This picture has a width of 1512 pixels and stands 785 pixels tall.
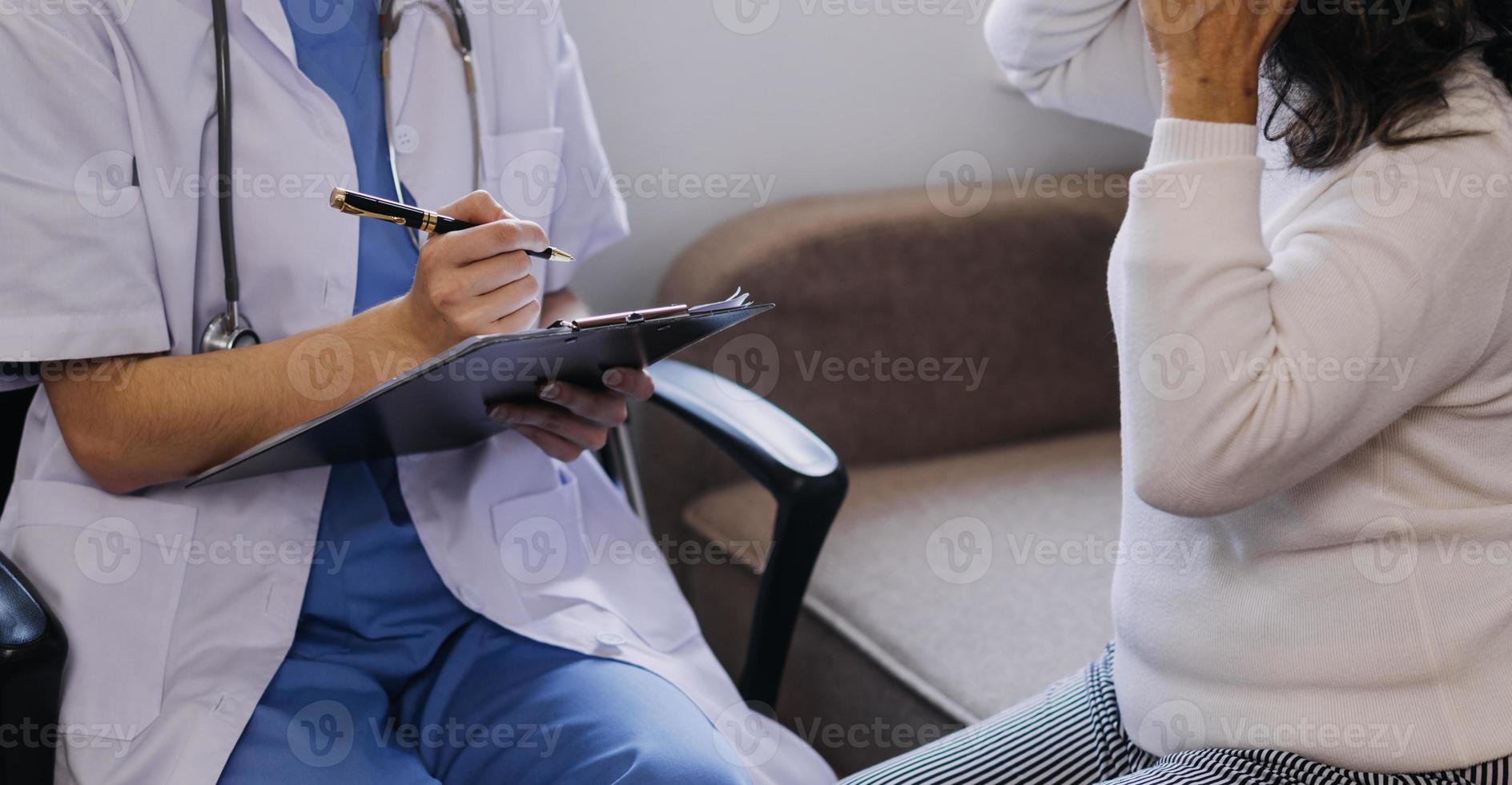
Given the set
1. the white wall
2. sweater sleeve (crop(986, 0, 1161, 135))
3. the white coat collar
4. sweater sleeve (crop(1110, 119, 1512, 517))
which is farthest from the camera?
the white wall

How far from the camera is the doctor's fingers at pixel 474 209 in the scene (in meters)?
0.95

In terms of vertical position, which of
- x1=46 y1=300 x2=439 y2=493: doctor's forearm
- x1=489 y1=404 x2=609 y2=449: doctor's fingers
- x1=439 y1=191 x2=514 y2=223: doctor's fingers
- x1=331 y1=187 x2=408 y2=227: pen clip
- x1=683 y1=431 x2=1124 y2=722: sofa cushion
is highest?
x1=331 y1=187 x2=408 y2=227: pen clip

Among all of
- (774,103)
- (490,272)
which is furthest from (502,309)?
(774,103)

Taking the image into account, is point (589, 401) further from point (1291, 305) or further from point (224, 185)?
point (1291, 305)

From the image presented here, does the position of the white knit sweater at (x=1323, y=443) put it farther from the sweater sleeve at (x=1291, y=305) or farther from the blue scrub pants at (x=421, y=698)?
the blue scrub pants at (x=421, y=698)

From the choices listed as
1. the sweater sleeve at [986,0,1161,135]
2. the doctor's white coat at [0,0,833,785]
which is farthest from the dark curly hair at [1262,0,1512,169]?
the doctor's white coat at [0,0,833,785]

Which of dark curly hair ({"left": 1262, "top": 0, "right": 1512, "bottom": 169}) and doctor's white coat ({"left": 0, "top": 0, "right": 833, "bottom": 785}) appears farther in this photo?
doctor's white coat ({"left": 0, "top": 0, "right": 833, "bottom": 785})

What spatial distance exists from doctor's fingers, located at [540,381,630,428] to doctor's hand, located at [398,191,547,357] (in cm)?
7

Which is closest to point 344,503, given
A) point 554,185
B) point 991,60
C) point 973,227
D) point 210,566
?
point 210,566

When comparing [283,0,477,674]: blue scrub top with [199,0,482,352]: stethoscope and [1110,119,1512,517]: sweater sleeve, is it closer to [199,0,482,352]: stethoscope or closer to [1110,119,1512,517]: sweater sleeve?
[199,0,482,352]: stethoscope

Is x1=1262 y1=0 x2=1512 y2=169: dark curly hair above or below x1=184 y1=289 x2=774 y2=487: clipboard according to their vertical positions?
above

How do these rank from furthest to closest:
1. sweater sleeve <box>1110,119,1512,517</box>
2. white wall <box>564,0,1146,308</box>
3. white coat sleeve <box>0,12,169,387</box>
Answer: white wall <box>564,0,1146,308</box>, white coat sleeve <box>0,12,169,387</box>, sweater sleeve <box>1110,119,1512,517</box>

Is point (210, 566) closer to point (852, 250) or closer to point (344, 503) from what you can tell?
point (344, 503)

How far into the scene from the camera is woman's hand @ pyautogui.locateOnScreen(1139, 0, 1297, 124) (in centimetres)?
80
